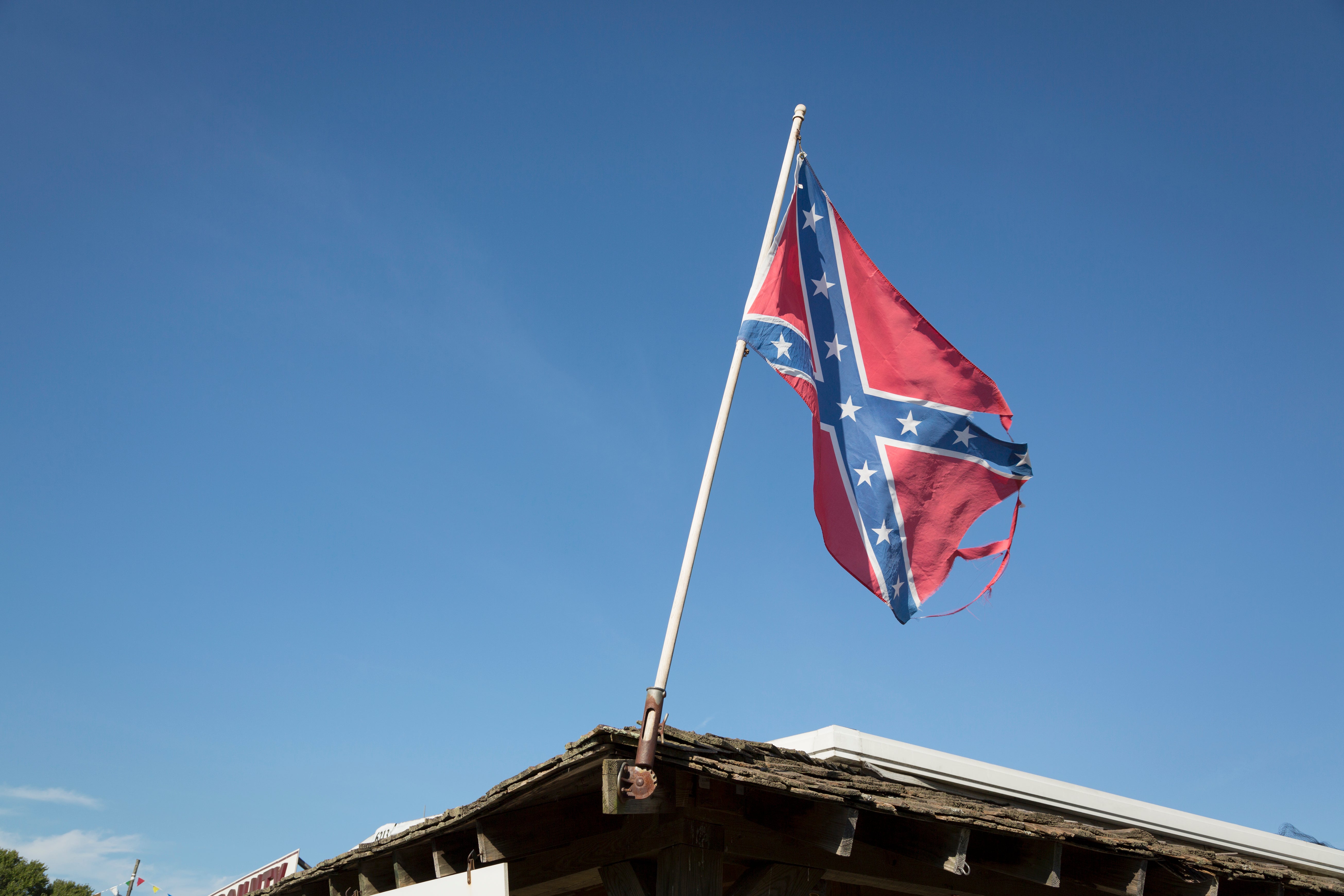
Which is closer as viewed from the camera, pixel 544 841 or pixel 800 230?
pixel 544 841

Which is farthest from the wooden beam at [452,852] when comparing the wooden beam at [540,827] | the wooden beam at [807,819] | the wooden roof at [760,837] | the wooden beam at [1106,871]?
the wooden beam at [1106,871]

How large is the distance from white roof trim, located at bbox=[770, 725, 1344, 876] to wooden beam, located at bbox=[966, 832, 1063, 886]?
172 cm

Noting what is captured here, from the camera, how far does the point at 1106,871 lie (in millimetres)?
6414

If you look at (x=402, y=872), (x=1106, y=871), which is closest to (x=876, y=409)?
(x=1106, y=871)

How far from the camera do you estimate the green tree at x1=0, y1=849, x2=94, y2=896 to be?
136ft

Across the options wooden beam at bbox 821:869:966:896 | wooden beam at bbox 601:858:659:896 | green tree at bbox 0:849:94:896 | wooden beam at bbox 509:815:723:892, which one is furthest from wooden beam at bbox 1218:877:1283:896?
green tree at bbox 0:849:94:896

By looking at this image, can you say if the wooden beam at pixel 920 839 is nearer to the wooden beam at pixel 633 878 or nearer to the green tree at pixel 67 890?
the wooden beam at pixel 633 878

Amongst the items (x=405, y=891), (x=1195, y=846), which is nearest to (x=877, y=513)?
(x=405, y=891)

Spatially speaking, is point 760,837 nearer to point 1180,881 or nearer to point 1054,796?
point 1180,881

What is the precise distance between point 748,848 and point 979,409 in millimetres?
3331

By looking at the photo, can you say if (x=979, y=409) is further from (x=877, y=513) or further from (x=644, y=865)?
(x=644, y=865)

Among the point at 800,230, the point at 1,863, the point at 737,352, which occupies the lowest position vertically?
the point at 1,863

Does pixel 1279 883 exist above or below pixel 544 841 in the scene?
above

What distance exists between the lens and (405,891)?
235 inches
